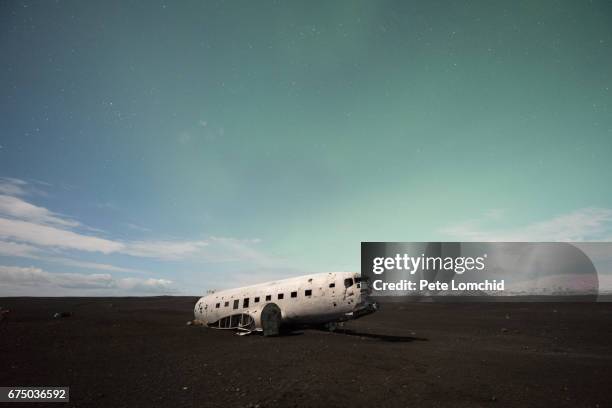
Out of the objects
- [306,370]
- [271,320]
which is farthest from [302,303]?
[306,370]

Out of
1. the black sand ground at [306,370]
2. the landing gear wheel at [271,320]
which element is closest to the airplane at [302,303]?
the landing gear wheel at [271,320]

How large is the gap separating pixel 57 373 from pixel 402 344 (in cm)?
1974

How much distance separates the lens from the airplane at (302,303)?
23875 mm

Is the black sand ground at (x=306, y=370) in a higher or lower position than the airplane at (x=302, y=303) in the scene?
lower

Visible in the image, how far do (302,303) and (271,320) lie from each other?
2.90 m

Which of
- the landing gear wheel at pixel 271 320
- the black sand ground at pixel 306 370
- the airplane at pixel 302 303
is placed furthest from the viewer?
the landing gear wheel at pixel 271 320

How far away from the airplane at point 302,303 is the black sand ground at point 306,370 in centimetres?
142

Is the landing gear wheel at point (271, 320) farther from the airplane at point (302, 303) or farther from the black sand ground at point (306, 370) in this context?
the black sand ground at point (306, 370)

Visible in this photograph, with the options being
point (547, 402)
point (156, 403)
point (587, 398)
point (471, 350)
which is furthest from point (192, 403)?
point (471, 350)

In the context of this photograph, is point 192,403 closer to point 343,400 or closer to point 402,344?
point 343,400

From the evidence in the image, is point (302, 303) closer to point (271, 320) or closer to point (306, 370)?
point (271, 320)

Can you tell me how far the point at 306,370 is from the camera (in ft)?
50.7

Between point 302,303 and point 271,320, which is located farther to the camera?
point 271,320

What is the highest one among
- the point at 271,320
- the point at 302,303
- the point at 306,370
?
the point at 302,303
